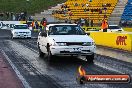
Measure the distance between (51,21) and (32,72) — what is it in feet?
142

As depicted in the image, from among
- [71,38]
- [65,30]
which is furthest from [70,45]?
[65,30]

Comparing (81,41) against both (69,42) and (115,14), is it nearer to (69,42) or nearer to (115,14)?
(69,42)

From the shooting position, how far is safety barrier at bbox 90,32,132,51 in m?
19.6

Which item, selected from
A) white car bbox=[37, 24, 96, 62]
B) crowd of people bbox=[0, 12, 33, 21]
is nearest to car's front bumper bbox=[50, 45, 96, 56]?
white car bbox=[37, 24, 96, 62]

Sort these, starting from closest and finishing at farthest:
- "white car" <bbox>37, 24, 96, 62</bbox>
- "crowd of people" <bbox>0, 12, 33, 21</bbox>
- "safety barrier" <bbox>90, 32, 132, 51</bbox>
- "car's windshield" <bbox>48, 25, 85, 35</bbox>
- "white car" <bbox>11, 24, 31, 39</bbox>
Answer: "white car" <bbox>37, 24, 96, 62</bbox>, "car's windshield" <bbox>48, 25, 85, 35</bbox>, "safety barrier" <bbox>90, 32, 132, 51</bbox>, "white car" <bbox>11, 24, 31, 39</bbox>, "crowd of people" <bbox>0, 12, 33, 21</bbox>

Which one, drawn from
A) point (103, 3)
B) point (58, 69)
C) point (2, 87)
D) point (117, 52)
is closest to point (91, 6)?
point (103, 3)

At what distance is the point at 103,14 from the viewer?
57125 mm

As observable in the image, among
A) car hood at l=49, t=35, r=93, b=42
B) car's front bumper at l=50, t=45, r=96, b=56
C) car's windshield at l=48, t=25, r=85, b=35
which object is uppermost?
car's windshield at l=48, t=25, r=85, b=35

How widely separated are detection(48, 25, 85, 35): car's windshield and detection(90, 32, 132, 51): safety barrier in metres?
3.05

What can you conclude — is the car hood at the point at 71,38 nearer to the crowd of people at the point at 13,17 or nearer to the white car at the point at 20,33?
the white car at the point at 20,33

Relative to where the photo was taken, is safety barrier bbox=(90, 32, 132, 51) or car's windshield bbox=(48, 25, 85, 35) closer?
car's windshield bbox=(48, 25, 85, 35)

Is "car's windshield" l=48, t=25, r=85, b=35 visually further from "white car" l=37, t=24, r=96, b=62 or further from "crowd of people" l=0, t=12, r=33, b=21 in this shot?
"crowd of people" l=0, t=12, r=33, b=21

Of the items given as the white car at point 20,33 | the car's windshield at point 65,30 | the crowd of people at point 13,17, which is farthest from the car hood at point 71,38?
the crowd of people at point 13,17

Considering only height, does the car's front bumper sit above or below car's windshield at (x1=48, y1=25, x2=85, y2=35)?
below
